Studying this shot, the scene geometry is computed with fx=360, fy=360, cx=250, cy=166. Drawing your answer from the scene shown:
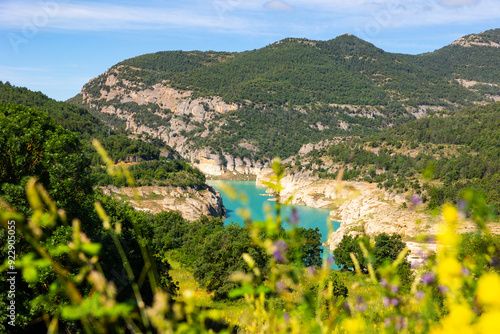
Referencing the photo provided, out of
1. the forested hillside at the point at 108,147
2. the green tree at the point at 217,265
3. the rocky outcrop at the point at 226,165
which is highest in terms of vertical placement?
the forested hillside at the point at 108,147

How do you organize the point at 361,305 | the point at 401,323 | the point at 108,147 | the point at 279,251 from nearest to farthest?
the point at 279,251 → the point at 401,323 → the point at 361,305 → the point at 108,147

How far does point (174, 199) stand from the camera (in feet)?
240

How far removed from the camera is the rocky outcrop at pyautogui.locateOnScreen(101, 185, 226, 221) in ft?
224

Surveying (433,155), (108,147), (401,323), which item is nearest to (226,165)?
(108,147)

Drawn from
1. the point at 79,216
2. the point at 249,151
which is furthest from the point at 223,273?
the point at 249,151

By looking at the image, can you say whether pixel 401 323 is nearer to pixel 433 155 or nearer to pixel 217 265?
pixel 217 265

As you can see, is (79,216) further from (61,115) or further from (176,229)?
(61,115)

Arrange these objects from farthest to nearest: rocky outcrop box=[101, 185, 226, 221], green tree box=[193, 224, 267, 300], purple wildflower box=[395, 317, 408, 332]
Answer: rocky outcrop box=[101, 185, 226, 221], green tree box=[193, 224, 267, 300], purple wildflower box=[395, 317, 408, 332]

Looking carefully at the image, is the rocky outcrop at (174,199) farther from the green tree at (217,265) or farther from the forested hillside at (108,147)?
the green tree at (217,265)

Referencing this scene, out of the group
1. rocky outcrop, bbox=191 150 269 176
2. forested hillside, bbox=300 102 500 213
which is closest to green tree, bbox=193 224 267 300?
forested hillside, bbox=300 102 500 213

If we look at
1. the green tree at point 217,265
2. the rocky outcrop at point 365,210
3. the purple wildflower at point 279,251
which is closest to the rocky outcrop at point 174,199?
the rocky outcrop at point 365,210

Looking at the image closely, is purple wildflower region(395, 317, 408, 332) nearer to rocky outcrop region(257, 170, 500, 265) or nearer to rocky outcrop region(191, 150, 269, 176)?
rocky outcrop region(257, 170, 500, 265)

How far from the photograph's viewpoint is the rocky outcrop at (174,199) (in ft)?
224

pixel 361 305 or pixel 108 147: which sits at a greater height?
pixel 361 305
